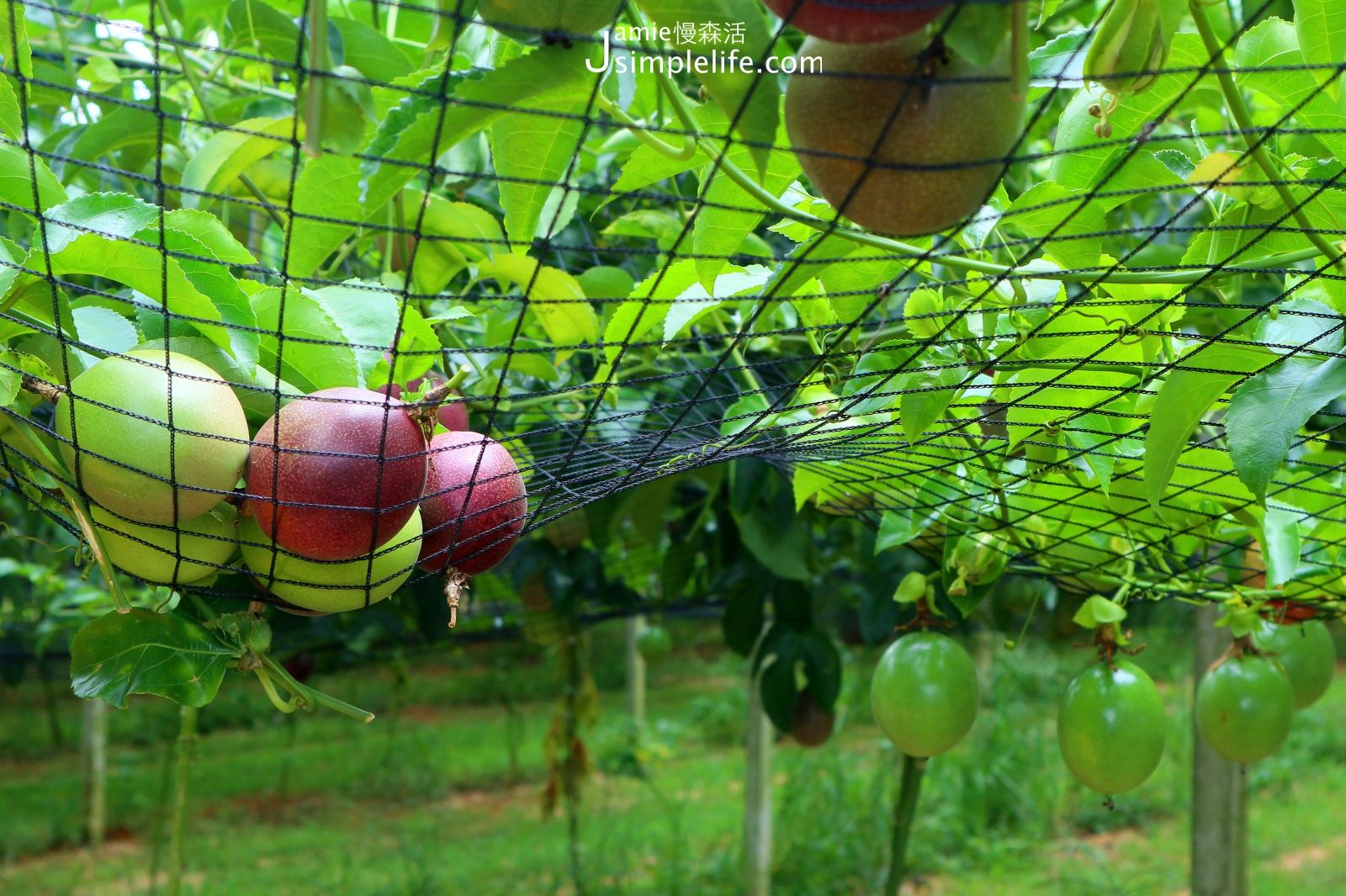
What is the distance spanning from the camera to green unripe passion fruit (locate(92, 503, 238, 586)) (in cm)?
39

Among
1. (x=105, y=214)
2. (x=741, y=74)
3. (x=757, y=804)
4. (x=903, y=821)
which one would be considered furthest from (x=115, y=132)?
(x=757, y=804)

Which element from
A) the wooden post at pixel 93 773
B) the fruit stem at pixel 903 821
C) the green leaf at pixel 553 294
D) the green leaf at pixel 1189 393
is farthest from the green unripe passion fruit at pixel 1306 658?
the wooden post at pixel 93 773

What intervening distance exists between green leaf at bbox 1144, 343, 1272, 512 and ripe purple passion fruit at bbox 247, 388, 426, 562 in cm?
31

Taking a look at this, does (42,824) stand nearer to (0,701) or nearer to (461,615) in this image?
(0,701)

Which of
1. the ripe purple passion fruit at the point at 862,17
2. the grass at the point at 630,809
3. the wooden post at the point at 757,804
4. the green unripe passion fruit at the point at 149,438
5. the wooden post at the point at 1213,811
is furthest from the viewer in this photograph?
the grass at the point at 630,809

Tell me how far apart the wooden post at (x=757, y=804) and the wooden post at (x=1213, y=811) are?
0.85 metres

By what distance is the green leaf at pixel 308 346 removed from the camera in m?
0.44

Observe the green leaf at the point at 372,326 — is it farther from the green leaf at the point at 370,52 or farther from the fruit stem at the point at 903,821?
the fruit stem at the point at 903,821

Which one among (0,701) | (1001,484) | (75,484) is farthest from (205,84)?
(0,701)

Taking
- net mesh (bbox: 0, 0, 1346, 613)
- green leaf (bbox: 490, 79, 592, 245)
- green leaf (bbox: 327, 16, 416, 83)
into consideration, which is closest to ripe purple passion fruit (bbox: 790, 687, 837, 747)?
net mesh (bbox: 0, 0, 1346, 613)

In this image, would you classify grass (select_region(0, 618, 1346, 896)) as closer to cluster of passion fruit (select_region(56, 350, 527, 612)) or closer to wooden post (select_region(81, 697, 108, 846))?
wooden post (select_region(81, 697, 108, 846))

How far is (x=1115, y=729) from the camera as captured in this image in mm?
699

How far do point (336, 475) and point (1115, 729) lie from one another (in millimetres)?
571

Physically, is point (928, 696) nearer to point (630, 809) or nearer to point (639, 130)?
point (639, 130)
